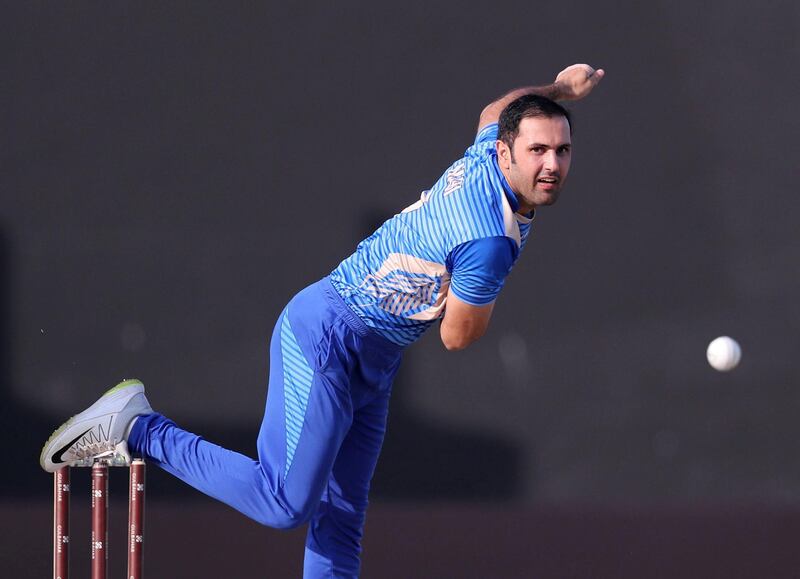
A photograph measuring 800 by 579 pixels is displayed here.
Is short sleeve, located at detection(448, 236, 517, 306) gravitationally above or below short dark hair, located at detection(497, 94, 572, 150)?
below

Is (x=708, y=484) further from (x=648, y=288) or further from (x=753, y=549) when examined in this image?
(x=648, y=288)

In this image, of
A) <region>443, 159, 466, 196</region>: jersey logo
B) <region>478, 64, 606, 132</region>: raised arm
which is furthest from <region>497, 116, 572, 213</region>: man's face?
<region>478, 64, 606, 132</region>: raised arm

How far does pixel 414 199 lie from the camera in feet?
18.1

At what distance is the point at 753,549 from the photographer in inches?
216

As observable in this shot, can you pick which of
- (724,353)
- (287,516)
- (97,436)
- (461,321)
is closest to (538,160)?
(461,321)

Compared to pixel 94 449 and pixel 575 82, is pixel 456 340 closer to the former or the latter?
pixel 575 82

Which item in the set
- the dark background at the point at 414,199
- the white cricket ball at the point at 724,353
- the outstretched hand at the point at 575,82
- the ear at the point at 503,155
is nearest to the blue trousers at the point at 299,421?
the ear at the point at 503,155

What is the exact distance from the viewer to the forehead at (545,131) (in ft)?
11.2

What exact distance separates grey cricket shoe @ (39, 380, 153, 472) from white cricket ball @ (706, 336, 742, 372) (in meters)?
2.60

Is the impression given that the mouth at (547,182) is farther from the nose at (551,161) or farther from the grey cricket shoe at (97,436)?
the grey cricket shoe at (97,436)

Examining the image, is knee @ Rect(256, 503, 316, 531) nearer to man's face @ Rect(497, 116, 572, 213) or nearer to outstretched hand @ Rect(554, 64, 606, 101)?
man's face @ Rect(497, 116, 572, 213)

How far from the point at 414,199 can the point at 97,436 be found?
209 cm

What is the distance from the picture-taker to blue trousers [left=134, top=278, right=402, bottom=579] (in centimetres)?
370

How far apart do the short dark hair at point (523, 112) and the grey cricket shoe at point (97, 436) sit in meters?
1.43
